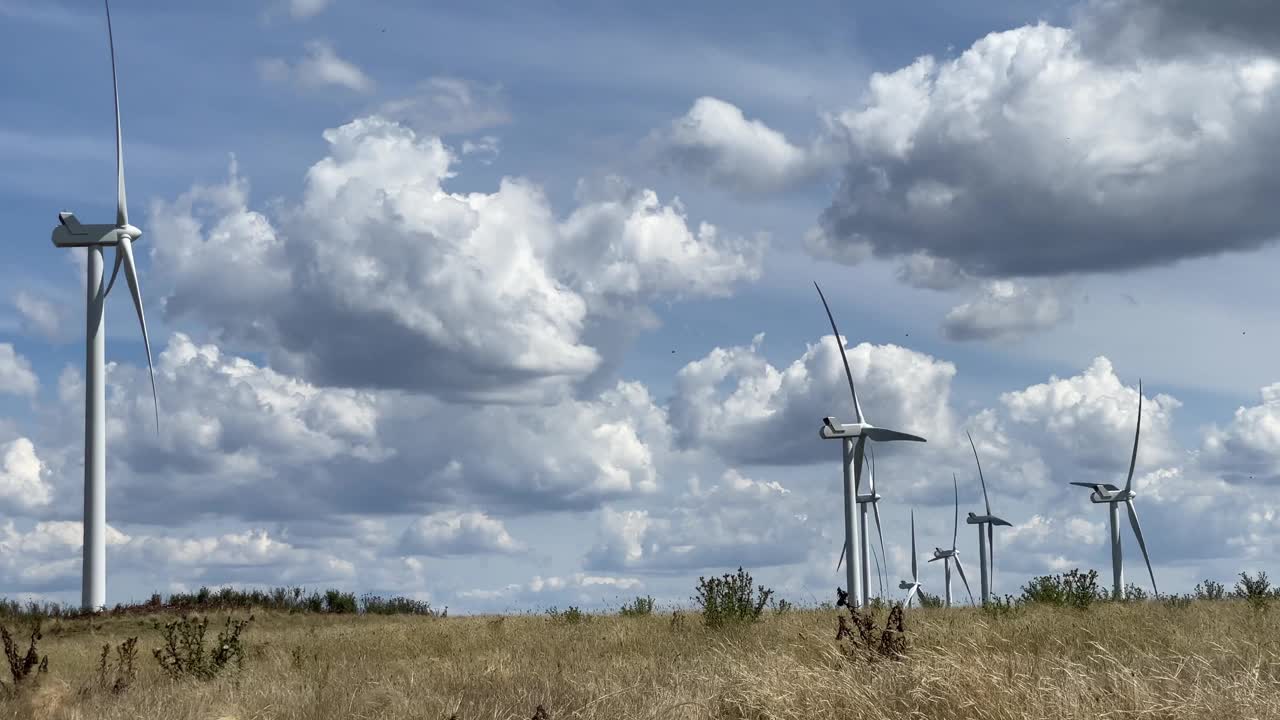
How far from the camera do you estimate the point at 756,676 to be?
14.2 m

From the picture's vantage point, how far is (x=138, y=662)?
24859mm

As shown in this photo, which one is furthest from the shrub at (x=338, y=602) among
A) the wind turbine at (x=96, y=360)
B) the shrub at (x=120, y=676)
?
the shrub at (x=120, y=676)

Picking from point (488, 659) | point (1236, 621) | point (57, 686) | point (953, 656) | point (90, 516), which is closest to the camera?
point (953, 656)

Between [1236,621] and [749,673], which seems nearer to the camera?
[749,673]

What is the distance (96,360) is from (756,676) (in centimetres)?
3652

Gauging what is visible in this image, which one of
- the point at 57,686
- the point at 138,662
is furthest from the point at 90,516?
the point at 57,686

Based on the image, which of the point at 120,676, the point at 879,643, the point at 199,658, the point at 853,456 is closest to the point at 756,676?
the point at 879,643

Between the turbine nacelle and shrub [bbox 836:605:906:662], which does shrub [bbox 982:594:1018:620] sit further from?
the turbine nacelle

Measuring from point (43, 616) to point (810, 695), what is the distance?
101 feet

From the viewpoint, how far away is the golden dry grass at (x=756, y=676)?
12.4m

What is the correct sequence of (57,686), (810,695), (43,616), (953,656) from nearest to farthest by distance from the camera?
(810,695) < (953,656) < (57,686) < (43,616)

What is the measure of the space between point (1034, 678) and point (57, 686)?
482 inches

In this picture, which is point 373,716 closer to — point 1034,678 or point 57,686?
point 57,686

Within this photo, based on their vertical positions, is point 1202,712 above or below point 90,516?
below
